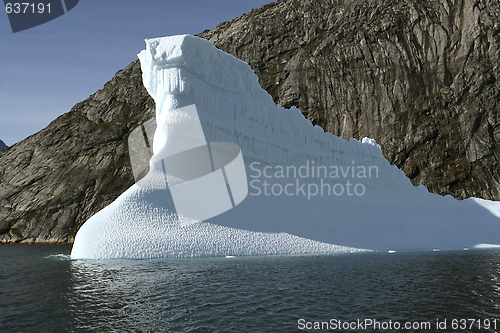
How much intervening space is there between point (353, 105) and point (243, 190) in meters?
47.3

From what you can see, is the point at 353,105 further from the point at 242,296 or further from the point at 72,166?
the point at 242,296

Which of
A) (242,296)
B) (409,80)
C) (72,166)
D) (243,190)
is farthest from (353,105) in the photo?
(242,296)

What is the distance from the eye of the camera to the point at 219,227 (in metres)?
20.2

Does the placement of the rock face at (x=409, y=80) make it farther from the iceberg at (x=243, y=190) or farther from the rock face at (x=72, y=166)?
the rock face at (x=72, y=166)

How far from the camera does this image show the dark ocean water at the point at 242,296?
920 cm

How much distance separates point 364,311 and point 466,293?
165 inches

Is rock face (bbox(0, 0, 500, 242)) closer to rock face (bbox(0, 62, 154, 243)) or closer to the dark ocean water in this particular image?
rock face (bbox(0, 62, 154, 243))

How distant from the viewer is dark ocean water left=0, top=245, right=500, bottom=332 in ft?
30.2

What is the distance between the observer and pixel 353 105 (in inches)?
2566

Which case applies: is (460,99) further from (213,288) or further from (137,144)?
(213,288)

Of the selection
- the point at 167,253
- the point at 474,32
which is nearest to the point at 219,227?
the point at 167,253

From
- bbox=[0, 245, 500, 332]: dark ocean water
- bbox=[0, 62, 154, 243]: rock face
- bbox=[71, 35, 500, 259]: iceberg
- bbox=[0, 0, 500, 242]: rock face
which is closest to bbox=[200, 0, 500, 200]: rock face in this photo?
bbox=[0, 0, 500, 242]: rock face

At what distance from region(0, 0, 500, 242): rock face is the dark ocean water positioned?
4455 cm

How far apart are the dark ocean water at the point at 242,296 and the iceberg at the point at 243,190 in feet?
7.51
